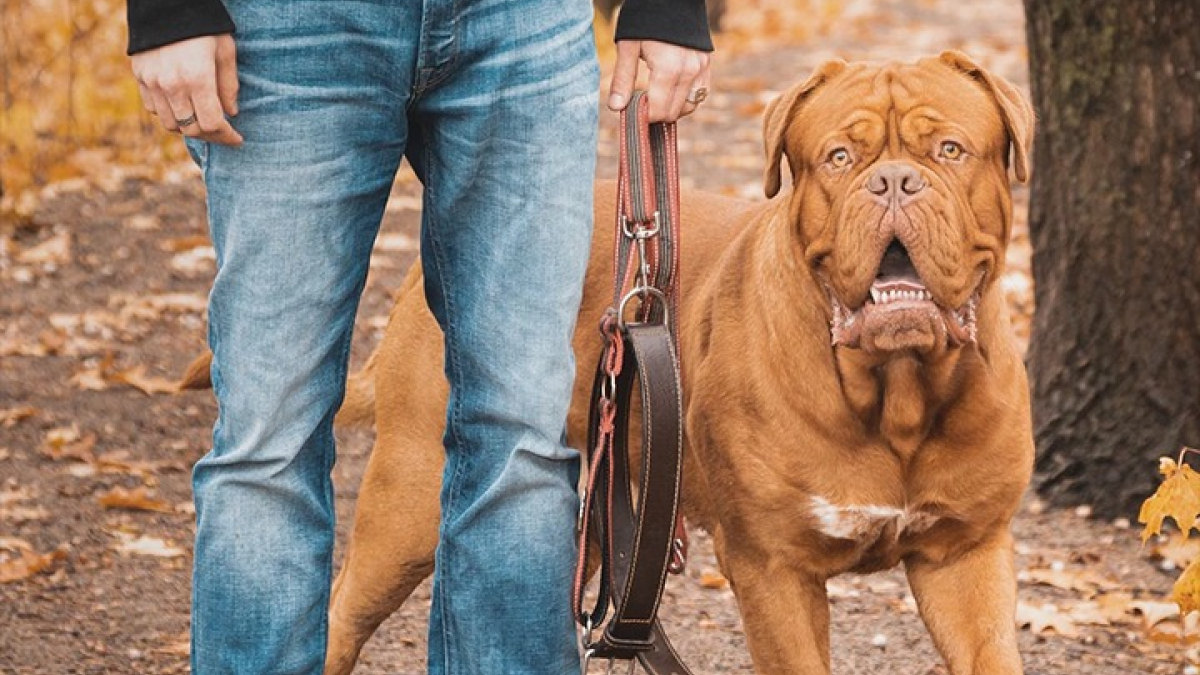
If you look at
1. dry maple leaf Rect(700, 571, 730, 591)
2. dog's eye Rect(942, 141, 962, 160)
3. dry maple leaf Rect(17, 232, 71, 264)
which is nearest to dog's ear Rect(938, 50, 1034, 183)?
dog's eye Rect(942, 141, 962, 160)

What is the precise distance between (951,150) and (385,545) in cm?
154

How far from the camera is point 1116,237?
5441mm

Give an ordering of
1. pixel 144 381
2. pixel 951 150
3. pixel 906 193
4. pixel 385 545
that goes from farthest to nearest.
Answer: pixel 144 381 → pixel 385 545 → pixel 951 150 → pixel 906 193

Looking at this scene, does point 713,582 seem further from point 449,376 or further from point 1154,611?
point 449,376

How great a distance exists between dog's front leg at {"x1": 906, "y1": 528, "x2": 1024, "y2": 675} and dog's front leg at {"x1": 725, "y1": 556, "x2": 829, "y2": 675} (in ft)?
0.84

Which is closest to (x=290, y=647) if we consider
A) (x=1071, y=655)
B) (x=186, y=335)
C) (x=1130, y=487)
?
(x=1071, y=655)

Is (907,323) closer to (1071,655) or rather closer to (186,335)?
(1071,655)

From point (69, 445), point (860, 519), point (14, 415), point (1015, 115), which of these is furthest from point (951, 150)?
point (14, 415)

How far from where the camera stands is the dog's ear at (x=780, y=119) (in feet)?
12.3

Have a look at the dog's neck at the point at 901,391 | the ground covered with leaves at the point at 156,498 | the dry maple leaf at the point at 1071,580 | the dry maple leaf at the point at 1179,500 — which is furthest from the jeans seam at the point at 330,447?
the dry maple leaf at the point at 1071,580

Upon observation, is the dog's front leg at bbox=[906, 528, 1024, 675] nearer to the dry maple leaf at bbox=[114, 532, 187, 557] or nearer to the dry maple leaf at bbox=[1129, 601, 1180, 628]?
the dry maple leaf at bbox=[1129, 601, 1180, 628]

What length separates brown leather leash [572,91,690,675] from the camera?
3412 millimetres

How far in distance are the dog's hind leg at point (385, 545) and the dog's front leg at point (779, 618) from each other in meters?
0.79

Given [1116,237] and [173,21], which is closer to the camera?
[173,21]
